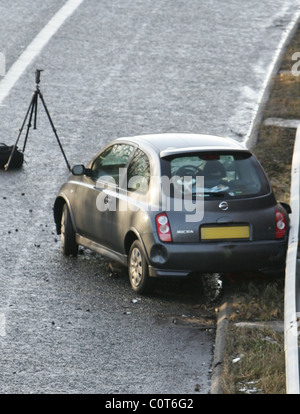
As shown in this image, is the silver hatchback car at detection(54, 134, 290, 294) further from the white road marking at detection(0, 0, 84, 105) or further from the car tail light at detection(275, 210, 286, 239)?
the white road marking at detection(0, 0, 84, 105)

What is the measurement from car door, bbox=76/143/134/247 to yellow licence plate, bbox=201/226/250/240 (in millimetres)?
1315

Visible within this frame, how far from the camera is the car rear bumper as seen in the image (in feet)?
33.6

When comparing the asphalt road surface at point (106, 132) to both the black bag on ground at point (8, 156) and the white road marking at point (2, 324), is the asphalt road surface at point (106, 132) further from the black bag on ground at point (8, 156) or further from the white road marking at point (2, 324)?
the black bag on ground at point (8, 156)

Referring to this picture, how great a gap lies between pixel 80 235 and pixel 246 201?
2481 millimetres

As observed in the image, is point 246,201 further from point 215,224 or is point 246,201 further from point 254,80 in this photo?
point 254,80

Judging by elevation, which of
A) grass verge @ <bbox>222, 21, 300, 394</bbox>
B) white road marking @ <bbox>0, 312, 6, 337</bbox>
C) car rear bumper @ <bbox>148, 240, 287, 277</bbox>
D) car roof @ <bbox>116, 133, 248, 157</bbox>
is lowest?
white road marking @ <bbox>0, 312, 6, 337</bbox>

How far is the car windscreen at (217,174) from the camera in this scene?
10492 mm

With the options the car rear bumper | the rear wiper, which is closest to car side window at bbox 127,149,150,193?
the rear wiper

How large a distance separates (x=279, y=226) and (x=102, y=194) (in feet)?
7.09

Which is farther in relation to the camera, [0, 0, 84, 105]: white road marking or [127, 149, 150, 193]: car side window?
[0, 0, 84, 105]: white road marking

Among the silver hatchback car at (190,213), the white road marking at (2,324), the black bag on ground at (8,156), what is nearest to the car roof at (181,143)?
the silver hatchback car at (190,213)

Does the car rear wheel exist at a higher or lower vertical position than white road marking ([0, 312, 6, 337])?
higher

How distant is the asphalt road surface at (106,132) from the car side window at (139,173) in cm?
110

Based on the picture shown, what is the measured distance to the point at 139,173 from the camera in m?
11.1
